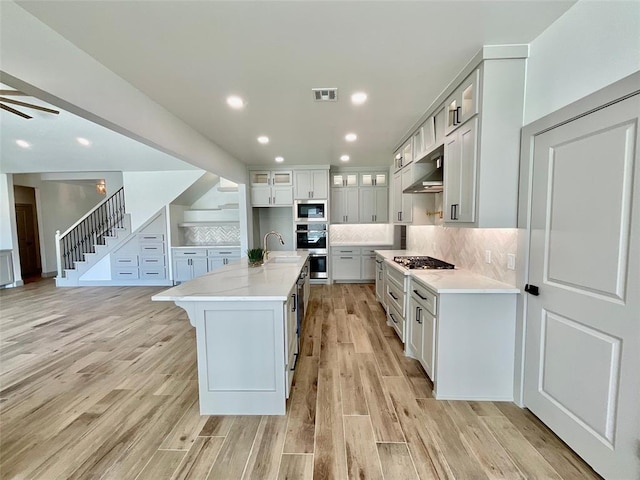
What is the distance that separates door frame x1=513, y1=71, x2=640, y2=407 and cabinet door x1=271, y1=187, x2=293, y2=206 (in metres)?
4.47

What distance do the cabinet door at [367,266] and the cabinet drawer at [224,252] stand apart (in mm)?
2878

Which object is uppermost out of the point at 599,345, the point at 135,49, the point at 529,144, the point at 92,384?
the point at 135,49

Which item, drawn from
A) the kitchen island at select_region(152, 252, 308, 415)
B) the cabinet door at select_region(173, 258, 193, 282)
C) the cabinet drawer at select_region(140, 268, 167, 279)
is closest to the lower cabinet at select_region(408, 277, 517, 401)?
the kitchen island at select_region(152, 252, 308, 415)

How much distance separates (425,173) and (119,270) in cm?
691

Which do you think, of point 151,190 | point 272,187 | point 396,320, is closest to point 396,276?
point 396,320

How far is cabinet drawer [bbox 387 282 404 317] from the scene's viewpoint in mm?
2975

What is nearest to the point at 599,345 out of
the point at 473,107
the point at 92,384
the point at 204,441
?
the point at 473,107

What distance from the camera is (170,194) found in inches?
246

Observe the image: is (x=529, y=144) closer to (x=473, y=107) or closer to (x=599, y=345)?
(x=473, y=107)

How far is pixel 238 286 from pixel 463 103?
2372 mm

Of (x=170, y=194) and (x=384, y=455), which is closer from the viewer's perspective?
(x=384, y=455)

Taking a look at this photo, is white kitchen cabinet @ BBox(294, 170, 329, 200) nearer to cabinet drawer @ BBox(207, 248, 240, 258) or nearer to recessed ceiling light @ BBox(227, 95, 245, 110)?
cabinet drawer @ BBox(207, 248, 240, 258)

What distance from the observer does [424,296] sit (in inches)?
93.1

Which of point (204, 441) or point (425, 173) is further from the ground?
point (425, 173)
